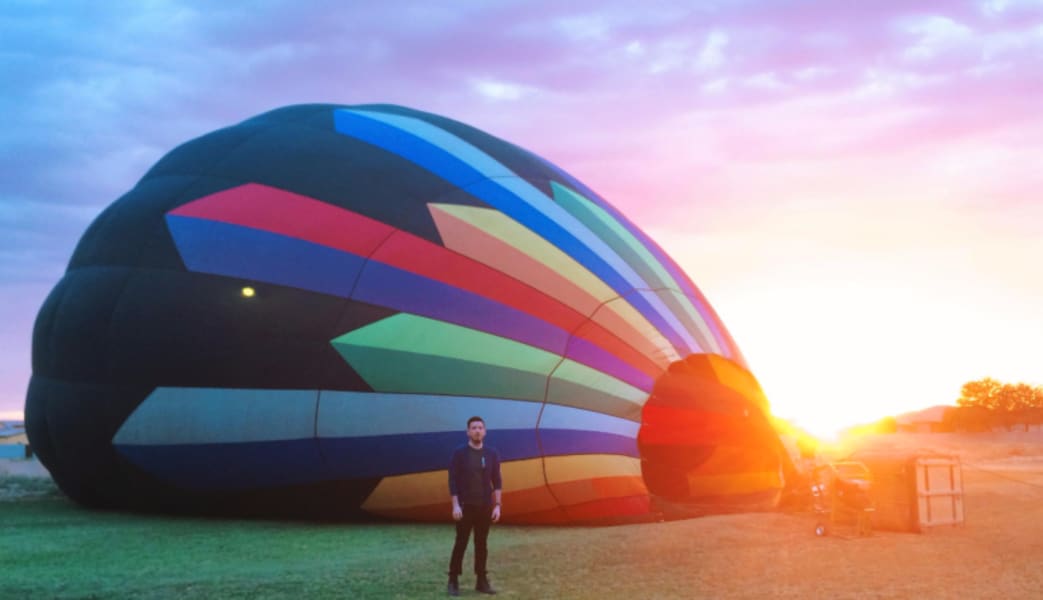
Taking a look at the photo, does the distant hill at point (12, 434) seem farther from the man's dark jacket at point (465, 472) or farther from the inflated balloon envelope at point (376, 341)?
the man's dark jacket at point (465, 472)

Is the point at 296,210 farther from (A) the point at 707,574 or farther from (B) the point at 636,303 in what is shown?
(A) the point at 707,574

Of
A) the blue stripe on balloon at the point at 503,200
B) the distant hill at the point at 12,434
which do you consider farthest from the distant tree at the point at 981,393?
the blue stripe on balloon at the point at 503,200

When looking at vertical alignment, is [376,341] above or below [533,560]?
above

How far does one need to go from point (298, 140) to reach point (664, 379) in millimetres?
5516

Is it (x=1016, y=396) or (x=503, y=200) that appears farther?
(x=1016, y=396)

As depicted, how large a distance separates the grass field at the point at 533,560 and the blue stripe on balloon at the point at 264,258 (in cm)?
271

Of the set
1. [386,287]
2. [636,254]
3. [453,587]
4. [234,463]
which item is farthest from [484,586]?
[636,254]

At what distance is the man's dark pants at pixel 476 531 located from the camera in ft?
24.7

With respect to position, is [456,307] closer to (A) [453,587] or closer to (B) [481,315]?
(B) [481,315]

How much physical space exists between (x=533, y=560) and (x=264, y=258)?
510 centimetres

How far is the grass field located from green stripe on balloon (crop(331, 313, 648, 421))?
1.41m

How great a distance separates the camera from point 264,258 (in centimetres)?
1192

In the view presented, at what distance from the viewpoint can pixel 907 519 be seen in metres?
11.9

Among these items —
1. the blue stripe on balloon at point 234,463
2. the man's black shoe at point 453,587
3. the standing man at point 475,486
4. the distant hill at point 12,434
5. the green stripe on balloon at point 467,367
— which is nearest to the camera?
the man's black shoe at point 453,587
